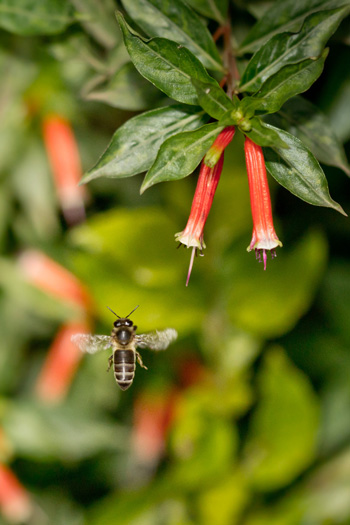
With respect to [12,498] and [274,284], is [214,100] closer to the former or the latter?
[274,284]

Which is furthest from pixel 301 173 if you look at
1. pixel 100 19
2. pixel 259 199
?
pixel 100 19

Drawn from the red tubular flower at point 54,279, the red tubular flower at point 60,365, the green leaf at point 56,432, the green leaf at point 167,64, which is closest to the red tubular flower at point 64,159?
the red tubular flower at point 54,279

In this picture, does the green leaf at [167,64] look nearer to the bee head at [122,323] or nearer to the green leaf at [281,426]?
the bee head at [122,323]

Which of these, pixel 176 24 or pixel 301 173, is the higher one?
pixel 176 24

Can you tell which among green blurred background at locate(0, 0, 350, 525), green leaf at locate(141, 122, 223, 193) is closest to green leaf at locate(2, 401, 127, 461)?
green blurred background at locate(0, 0, 350, 525)

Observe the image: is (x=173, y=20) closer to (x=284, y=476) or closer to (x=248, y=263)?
(x=248, y=263)

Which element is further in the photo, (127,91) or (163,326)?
(163,326)

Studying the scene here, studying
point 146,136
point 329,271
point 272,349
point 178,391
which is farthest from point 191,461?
point 146,136
